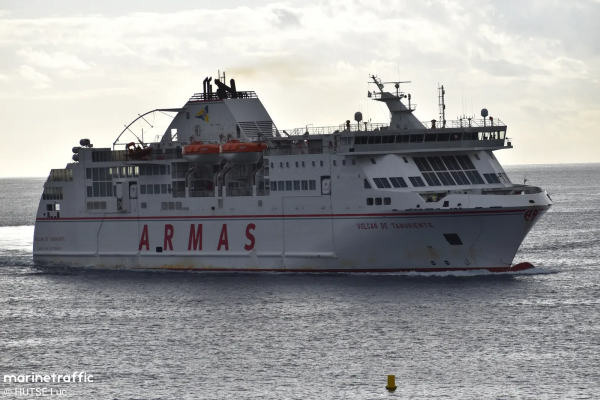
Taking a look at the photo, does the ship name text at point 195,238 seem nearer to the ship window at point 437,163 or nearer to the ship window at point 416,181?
the ship window at point 416,181

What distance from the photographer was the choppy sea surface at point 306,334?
112 feet

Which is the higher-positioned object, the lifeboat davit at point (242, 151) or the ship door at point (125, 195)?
the lifeboat davit at point (242, 151)

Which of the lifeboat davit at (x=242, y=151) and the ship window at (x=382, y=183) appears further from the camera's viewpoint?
the lifeboat davit at (x=242, y=151)

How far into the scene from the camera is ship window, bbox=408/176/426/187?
51966 millimetres

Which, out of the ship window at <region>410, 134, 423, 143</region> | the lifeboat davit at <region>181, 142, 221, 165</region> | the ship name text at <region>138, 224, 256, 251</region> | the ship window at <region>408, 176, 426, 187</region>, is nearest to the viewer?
the ship window at <region>408, 176, 426, 187</region>

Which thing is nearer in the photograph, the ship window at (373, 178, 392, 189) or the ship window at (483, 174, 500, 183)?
the ship window at (373, 178, 392, 189)

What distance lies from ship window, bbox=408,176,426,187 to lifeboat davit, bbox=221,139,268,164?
853cm

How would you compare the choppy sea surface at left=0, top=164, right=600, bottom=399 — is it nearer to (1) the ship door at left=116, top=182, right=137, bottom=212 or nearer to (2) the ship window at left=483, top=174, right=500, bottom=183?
(1) the ship door at left=116, top=182, right=137, bottom=212

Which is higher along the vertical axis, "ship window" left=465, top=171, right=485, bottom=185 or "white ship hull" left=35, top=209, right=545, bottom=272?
"ship window" left=465, top=171, right=485, bottom=185

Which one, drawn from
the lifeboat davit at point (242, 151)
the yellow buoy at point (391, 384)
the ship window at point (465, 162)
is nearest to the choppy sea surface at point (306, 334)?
the yellow buoy at point (391, 384)

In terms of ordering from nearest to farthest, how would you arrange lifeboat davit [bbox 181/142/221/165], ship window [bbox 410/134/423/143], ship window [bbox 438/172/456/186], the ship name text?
ship window [bbox 438/172/456/186]
ship window [bbox 410/134/423/143]
the ship name text
lifeboat davit [bbox 181/142/221/165]

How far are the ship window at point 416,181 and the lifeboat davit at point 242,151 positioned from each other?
8.53 metres

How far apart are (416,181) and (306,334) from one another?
13889 mm

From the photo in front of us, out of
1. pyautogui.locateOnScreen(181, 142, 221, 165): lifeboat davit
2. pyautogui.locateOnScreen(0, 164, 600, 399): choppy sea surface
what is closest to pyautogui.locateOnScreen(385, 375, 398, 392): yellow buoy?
pyautogui.locateOnScreen(0, 164, 600, 399): choppy sea surface
